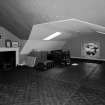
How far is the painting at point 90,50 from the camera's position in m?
8.55

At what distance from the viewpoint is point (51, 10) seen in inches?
146

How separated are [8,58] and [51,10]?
12.4ft

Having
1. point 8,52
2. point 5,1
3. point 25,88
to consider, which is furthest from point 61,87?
point 8,52

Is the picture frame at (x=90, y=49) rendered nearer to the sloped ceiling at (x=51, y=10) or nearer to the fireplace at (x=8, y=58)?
the sloped ceiling at (x=51, y=10)

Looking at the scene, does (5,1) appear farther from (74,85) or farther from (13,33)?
(74,85)

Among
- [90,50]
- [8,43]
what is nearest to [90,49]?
[90,50]

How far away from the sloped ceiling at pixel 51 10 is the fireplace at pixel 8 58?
177 centimetres

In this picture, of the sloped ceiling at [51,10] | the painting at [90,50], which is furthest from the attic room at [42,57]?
the painting at [90,50]

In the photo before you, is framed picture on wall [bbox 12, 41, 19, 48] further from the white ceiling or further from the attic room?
the white ceiling

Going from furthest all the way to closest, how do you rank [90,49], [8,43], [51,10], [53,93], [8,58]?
[90,49]
[8,43]
[8,58]
[51,10]
[53,93]

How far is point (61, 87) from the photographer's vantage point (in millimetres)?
3660

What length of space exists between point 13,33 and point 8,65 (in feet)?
6.14

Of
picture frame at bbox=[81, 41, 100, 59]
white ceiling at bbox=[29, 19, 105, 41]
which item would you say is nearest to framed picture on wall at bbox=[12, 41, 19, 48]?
white ceiling at bbox=[29, 19, 105, 41]

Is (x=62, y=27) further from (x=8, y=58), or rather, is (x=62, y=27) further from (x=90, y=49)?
(x=90, y=49)
